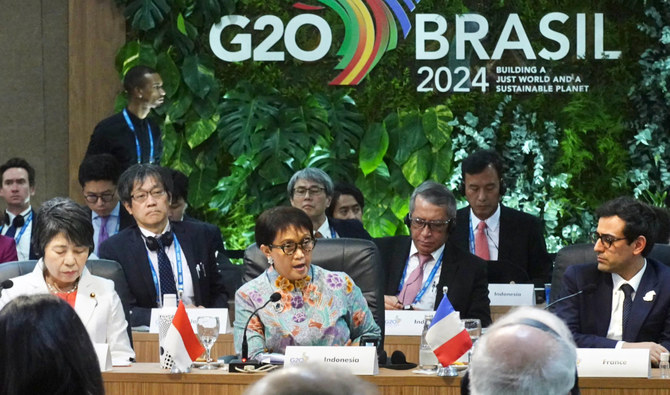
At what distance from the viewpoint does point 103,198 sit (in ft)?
20.5

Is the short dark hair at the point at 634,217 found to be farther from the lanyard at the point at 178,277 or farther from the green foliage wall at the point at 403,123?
the green foliage wall at the point at 403,123

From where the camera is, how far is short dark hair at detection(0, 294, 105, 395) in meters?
1.94

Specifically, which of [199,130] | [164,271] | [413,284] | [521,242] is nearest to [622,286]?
[413,284]

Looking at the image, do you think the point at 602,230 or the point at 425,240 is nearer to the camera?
the point at 602,230

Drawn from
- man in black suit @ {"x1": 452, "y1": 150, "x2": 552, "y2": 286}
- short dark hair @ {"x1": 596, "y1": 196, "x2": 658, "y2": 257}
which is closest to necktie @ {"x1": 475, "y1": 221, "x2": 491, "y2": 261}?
man in black suit @ {"x1": 452, "y1": 150, "x2": 552, "y2": 286}

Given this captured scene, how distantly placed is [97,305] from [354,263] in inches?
41.1

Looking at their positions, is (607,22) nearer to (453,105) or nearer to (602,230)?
(453,105)

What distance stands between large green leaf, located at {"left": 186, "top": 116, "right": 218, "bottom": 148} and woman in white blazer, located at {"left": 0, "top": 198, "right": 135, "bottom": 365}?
398cm

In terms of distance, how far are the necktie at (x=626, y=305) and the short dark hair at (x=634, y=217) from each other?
16 cm

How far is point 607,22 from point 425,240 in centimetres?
372

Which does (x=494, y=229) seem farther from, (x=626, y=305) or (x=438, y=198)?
(x=626, y=305)

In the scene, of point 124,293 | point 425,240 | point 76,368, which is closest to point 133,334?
point 124,293

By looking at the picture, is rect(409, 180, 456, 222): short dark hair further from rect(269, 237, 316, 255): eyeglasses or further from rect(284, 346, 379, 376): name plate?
rect(284, 346, 379, 376): name plate

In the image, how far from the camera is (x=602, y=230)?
15.1 ft
